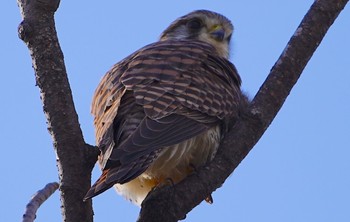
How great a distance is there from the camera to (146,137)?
4.98 metres

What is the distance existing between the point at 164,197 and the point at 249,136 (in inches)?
28.1

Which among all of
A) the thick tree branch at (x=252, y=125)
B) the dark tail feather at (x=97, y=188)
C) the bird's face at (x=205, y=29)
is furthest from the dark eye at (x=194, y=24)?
the dark tail feather at (x=97, y=188)

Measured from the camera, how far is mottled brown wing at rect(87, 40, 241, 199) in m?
4.82

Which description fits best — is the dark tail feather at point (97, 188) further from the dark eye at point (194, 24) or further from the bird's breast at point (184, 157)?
the dark eye at point (194, 24)

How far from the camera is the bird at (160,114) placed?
487cm

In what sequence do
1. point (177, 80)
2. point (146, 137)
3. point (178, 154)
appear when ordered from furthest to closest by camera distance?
point (177, 80) → point (178, 154) → point (146, 137)

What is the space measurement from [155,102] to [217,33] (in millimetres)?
3031

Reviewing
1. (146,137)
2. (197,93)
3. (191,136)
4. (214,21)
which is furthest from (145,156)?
(214,21)

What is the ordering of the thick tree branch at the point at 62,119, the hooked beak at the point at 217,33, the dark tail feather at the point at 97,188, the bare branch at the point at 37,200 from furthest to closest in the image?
the hooked beak at the point at 217,33, the thick tree branch at the point at 62,119, the dark tail feather at the point at 97,188, the bare branch at the point at 37,200

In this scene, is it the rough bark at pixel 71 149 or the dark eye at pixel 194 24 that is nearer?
the rough bark at pixel 71 149

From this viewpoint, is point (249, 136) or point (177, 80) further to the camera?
point (177, 80)

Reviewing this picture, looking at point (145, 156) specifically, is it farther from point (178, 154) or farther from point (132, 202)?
point (132, 202)

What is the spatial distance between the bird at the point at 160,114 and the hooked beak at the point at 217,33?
63.7 inches

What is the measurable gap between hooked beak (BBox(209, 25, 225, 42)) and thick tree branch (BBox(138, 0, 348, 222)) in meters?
2.84
